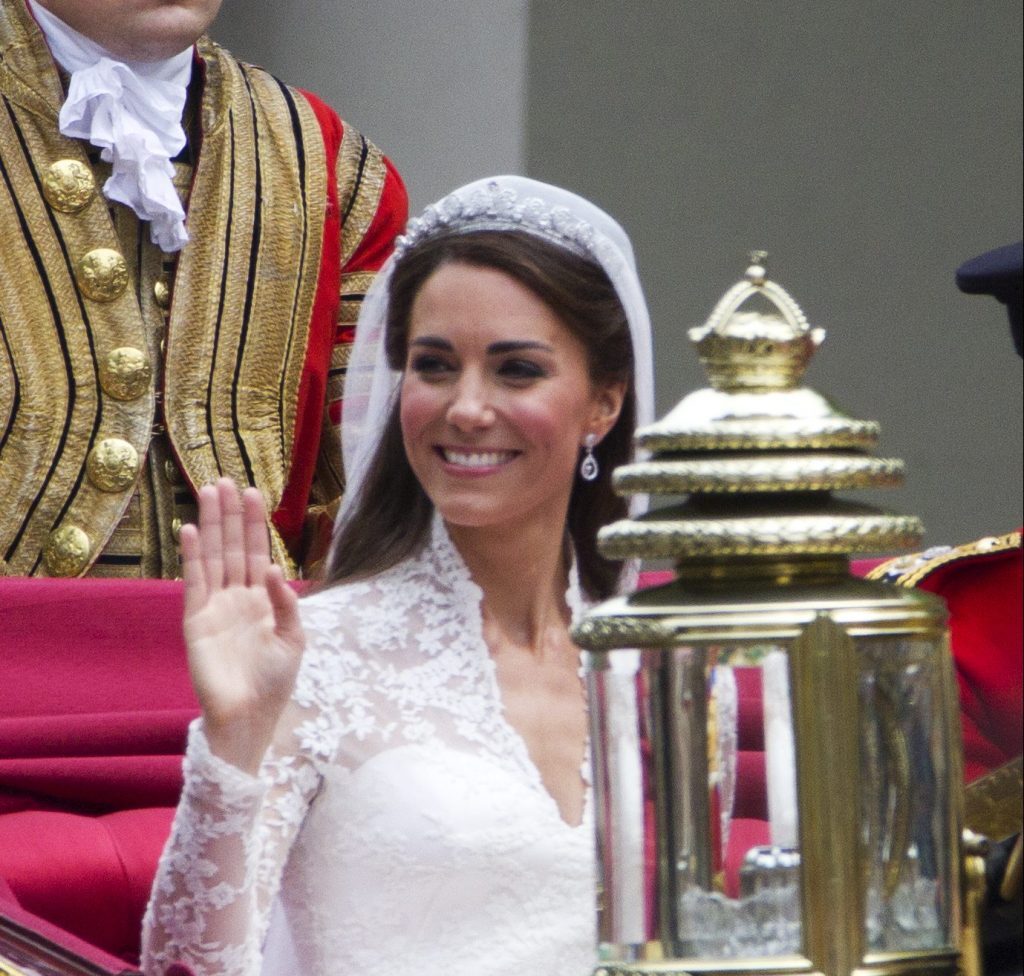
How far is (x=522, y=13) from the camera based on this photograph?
12.2 ft

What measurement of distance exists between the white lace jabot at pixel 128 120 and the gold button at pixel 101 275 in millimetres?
74

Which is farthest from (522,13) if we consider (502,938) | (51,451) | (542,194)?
(502,938)

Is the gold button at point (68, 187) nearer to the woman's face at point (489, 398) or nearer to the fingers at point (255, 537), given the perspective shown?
the woman's face at point (489, 398)

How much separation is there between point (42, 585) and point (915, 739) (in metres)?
1.35

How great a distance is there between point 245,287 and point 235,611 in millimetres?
1551

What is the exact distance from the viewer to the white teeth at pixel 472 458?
5.77 ft

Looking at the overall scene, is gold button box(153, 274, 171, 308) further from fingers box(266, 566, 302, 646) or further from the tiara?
fingers box(266, 566, 302, 646)

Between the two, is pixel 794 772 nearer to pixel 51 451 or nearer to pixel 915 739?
pixel 915 739

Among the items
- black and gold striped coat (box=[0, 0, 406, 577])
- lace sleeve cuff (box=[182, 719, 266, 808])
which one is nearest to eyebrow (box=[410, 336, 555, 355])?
lace sleeve cuff (box=[182, 719, 266, 808])

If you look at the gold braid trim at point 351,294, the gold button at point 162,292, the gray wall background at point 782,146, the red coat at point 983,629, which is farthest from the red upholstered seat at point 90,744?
the gray wall background at point 782,146

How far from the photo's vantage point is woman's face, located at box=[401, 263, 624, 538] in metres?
1.75

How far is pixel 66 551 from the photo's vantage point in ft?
8.55

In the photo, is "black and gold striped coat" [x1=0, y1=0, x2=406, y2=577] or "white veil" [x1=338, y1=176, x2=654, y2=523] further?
"black and gold striped coat" [x1=0, y1=0, x2=406, y2=577]

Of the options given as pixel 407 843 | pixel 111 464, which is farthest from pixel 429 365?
pixel 111 464
